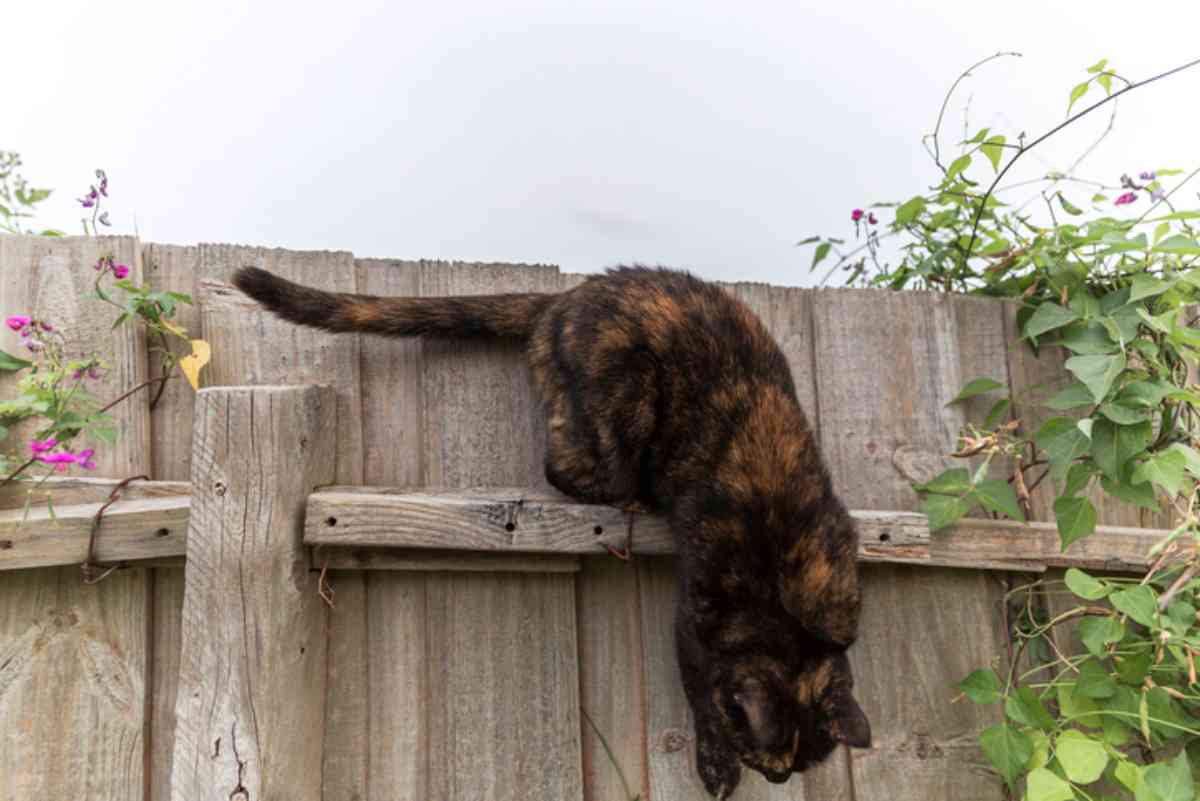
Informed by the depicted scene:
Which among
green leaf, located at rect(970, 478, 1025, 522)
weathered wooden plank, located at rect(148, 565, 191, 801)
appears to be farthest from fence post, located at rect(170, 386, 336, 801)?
green leaf, located at rect(970, 478, 1025, 522)

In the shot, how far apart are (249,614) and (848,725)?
4.02 ft

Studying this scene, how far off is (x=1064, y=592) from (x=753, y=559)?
943 mm

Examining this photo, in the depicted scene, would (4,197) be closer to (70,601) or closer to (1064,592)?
(70,601)

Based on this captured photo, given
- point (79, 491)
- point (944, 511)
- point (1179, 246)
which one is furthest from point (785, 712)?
point (79, 491)

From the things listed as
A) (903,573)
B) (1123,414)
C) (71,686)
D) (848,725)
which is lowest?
(848,725)

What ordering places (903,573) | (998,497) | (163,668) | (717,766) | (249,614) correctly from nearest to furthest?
(249,614), (163,668), (717,766), (998,497), (903,573)

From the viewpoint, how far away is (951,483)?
6.03 feet

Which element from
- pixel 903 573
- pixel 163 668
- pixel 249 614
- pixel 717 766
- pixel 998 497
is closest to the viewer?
pixel 249 614

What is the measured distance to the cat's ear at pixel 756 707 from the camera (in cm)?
150

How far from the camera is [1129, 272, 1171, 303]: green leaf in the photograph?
1789 mm

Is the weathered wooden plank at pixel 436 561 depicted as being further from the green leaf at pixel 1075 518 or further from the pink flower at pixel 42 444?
the green leaf at pixel 1075 518

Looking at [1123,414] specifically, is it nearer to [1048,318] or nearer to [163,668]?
[1048,318]

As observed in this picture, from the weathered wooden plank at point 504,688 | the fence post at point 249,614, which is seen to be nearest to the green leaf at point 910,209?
the weathered wooden plank at point 504,688

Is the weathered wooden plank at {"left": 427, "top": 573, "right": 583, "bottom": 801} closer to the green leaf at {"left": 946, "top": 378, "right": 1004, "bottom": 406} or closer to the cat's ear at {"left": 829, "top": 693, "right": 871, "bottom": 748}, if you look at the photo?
the cat's ear at {"left": 829, "top": 693, "right": 871, "bottom": 748}
